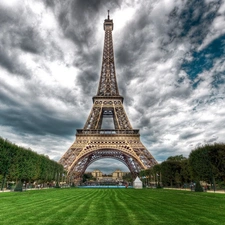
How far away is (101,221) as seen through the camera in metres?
7.71

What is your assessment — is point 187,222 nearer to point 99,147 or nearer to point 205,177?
point 205,177

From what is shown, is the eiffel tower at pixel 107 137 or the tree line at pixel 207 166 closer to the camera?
the tree line at pixel 207 166

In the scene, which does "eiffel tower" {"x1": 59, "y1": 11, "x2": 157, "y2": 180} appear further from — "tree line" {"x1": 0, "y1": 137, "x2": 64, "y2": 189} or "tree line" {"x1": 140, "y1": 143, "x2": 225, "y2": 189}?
"tree line" {"x1": 140, "y1": 143, "x2": 225, "y2": 189}

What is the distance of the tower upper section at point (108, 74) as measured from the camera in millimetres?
61594

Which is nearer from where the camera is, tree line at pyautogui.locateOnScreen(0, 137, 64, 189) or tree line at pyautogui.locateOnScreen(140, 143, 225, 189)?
tree line at pyautogui.locateOnScreen(0, 137, 64, 189)

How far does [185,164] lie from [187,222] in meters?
34.9

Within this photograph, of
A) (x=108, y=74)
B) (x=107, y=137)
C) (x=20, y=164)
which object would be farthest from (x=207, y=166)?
(x=108, y=74)

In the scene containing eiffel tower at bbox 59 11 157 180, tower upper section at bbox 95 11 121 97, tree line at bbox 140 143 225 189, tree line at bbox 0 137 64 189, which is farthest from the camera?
tower upper section at bbox 95 11 121 97

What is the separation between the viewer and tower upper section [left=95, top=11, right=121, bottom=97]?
61594 mm

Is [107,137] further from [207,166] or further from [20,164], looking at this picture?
[207,166]

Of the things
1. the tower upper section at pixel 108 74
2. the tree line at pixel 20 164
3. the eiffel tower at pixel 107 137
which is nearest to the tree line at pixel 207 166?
the eiffel tower at pixel 107 137

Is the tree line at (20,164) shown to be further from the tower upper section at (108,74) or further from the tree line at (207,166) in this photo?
the tree line at (207,166)

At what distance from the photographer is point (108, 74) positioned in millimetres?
63406

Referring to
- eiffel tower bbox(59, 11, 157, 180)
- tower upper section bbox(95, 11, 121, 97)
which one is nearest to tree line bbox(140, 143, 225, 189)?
eiffel tower bbox(59, 11, 157, 180)
